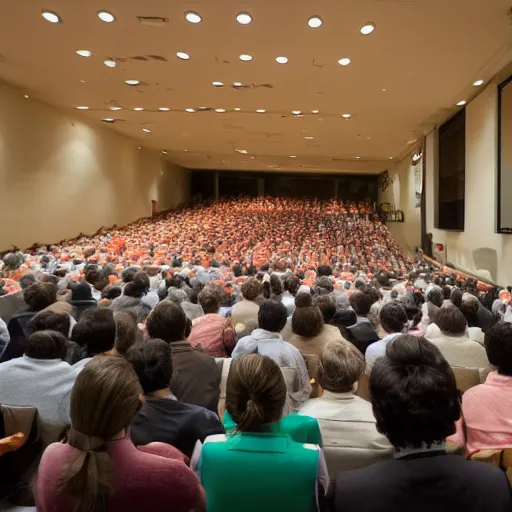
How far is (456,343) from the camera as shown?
2.99 m

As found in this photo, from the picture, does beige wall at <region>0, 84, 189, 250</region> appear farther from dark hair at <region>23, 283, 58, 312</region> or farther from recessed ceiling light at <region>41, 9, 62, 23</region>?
Result: dark hair at <region>23, 283, 58, 312</region>

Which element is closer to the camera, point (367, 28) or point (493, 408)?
point (493, 408)

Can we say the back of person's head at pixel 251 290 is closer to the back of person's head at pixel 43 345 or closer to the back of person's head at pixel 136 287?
the back of person's head at pixel 136 287

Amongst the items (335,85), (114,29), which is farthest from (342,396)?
(335,85)

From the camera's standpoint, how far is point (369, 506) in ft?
3.75

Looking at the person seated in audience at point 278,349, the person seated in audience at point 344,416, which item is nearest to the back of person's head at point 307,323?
the person seated in audience at point 278,349

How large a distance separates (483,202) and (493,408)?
761 cm

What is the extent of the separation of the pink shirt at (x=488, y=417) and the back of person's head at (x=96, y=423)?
1.27 metres

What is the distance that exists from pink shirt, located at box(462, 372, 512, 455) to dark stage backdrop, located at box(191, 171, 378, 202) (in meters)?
21.2

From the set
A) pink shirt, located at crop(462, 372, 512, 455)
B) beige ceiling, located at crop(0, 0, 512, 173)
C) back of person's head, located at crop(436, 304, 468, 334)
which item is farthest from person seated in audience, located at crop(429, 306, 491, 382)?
beige ceiling, located at crop(0, 0, 512, 173)

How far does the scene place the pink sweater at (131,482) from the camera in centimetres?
118

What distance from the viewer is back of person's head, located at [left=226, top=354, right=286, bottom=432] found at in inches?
54.7

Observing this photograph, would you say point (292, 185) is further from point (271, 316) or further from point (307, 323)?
point (271, 316)

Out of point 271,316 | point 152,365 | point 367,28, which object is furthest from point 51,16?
point 152,365
